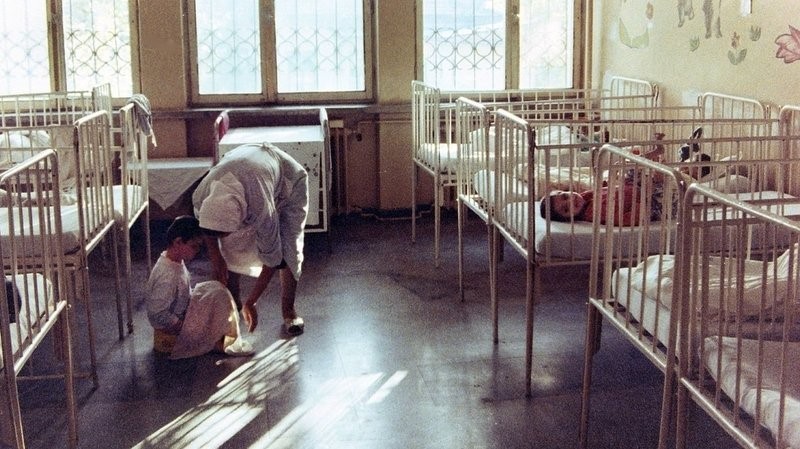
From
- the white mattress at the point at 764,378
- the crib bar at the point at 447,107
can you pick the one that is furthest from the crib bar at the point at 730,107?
the white mattress at the point at 764,378

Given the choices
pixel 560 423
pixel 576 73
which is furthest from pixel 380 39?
pixel 560 423

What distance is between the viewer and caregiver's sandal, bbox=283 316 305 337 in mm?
4078

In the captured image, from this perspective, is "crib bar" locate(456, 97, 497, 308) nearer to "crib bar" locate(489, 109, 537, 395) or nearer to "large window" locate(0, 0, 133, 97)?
"crib bar" locate(489, 109, 537, 395)

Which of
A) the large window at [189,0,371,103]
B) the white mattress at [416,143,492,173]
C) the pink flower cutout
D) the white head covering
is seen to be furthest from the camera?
the large window at [189,0,371,103]

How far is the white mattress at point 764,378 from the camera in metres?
1.83

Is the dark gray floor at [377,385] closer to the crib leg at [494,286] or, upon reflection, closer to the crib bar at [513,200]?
the crib leg at [494,286]

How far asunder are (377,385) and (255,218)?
0.85m

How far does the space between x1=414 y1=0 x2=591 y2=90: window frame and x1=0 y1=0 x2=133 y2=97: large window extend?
1903mm

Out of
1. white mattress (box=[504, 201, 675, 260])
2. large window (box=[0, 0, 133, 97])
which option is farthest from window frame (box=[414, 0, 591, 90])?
white mattress (box=[504, 201, 675, 260])

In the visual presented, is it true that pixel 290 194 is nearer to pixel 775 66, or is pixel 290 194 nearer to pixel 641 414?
pixel 641 414

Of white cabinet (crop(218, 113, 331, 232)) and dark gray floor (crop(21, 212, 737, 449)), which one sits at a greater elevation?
white cabinet (crop(218, 113, 331, 232))

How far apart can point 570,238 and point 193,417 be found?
4.74ft

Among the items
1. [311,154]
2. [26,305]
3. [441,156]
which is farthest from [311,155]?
[26,305]

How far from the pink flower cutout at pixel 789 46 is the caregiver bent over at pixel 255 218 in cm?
214
